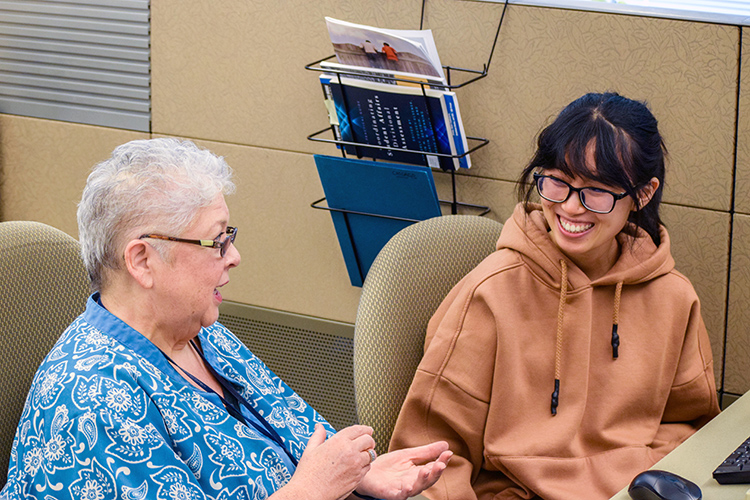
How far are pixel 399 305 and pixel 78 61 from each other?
1.57m

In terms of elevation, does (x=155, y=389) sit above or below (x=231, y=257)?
below

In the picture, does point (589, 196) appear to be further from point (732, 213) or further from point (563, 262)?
point (732, 213)

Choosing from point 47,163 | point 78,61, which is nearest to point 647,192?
point 78,61

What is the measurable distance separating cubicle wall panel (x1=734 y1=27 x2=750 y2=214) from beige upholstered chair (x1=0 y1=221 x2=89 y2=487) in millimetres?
1451

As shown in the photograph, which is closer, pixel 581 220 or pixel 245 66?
pixel 581 220

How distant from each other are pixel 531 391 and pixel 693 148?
2.62 feet

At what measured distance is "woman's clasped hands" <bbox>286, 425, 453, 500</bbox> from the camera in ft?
4.17

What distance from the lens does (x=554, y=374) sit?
1.52m

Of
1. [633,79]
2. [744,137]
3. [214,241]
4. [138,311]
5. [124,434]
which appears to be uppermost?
[633,79]

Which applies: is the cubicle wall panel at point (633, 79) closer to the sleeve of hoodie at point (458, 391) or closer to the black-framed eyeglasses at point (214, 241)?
the sleeve of hoodie at point (458, 391)

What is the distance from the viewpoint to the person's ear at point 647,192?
153 cm

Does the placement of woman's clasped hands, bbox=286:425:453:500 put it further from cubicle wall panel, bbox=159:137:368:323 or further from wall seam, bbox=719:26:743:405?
cubicle wall panel, bbox=159:137:368:323

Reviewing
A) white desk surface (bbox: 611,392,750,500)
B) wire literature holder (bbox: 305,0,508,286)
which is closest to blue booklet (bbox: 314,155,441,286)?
wire literature holder (bbox: 305,0,508,286)

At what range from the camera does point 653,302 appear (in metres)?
1.58
